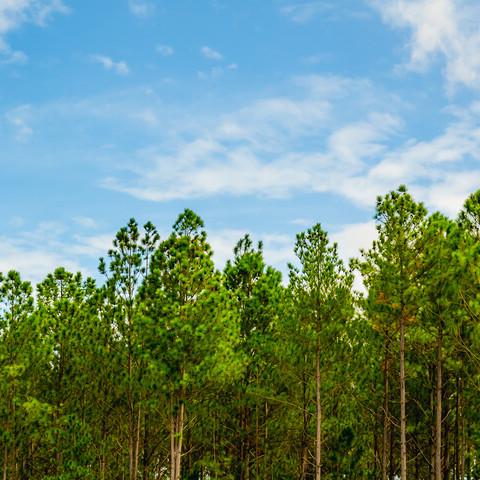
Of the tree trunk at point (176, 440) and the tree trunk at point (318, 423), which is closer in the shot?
the tree trunk at point (176, 440)

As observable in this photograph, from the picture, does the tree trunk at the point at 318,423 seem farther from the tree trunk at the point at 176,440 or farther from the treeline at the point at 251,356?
the tree trunk at the point at 176,440

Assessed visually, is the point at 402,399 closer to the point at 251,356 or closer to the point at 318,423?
the point at 318,423

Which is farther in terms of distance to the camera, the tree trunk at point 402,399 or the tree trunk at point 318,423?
the tree trunk at point 318,423

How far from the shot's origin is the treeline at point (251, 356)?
63.7 feet

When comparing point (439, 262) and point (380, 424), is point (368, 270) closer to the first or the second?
point (439, 262)

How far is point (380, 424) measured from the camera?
27.9m

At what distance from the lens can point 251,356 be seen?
24594 mm

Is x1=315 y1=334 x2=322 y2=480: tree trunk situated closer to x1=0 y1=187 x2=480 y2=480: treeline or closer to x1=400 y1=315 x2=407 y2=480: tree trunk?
x1=0 y1=187 x2=480 y2=480: treeline

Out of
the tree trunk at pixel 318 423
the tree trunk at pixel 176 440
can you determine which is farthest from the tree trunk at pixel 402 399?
Result: the tree trunk at pixel 176 440

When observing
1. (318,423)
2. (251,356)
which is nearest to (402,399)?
(318,423)

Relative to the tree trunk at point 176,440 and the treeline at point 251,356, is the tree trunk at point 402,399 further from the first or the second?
the tree trunk at point 176,440

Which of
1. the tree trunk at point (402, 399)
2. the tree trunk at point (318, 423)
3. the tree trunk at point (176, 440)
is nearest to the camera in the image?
the tree trunk at point (402, 399)

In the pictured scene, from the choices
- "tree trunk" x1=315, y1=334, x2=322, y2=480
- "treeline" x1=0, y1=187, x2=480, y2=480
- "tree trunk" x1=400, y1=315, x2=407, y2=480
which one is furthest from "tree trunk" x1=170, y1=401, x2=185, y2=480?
"tree trunk" x1=400, y1=315, x2=407, y2=480

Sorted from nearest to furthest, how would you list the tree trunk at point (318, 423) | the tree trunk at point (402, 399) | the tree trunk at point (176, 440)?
the tree trunk at point (402, 399)
the tree trunk at point (176, 440)
the tree trunk at point (318, 423)
